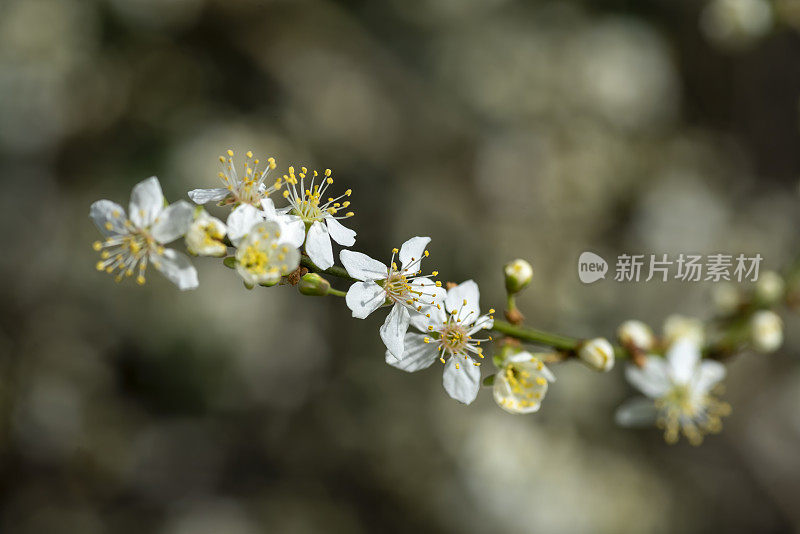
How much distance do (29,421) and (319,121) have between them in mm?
2309

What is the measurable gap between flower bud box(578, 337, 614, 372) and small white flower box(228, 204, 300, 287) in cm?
65

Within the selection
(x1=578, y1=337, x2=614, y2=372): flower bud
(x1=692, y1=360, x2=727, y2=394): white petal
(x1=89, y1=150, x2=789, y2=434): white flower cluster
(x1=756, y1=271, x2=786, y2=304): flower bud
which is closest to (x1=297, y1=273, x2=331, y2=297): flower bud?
(x1=89, y1=150, x2=789, y2=434): white flower cluster

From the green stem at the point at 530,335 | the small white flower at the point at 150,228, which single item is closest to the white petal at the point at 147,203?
the small white flower at the point at 150,228

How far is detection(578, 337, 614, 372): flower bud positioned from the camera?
1.31 metres

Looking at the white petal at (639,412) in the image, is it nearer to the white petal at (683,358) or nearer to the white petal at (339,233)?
the white petal at (683,358)

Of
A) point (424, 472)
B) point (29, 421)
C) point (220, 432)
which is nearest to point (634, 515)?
point (424, 472)

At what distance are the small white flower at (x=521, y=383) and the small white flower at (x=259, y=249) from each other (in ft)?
1.56

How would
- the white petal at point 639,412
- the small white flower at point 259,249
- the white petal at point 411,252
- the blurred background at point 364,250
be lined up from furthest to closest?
the blurred background at point 364,250, the white petal at point 639,412, the white petal at point 411,252, the small white flower at point 259,249

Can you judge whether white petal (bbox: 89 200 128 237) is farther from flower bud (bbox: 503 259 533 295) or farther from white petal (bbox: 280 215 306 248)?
flower bud (bbox: 503 259 533 295)

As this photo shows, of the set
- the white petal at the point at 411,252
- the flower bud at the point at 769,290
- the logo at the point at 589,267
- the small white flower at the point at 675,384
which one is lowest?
the white petal at the point at 411,252

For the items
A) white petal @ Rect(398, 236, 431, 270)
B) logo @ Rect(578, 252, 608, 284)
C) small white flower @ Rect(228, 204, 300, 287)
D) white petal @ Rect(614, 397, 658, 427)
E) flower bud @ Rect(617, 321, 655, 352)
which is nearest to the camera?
small white flower @ Rect(228, 204, 300, 287)

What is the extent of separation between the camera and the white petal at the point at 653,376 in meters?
1.61

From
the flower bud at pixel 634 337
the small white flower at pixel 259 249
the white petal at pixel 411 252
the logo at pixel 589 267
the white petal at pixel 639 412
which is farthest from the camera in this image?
the logo at pixel 589 267

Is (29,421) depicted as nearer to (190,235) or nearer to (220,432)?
(220,432)
